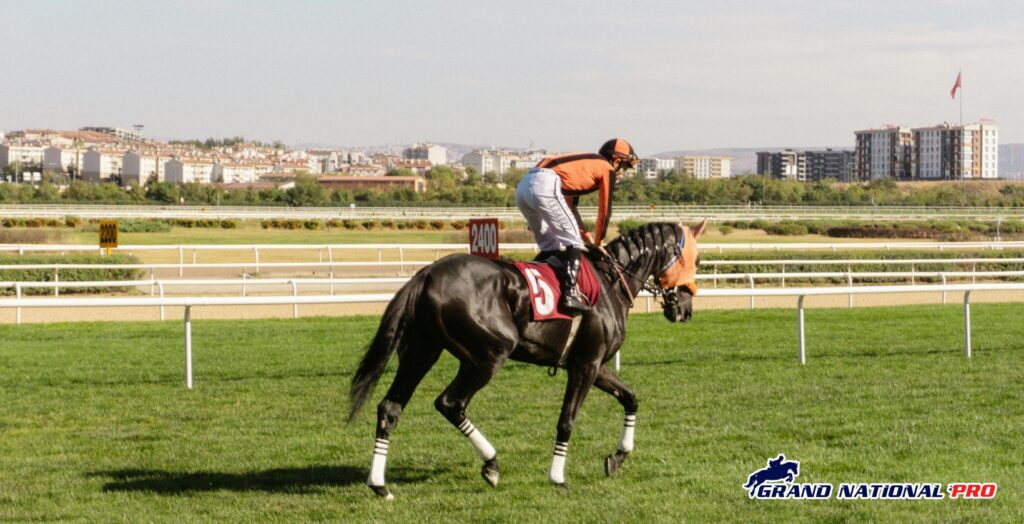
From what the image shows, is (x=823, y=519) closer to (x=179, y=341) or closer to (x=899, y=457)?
(x=899, y=457)

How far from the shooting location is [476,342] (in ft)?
18.4

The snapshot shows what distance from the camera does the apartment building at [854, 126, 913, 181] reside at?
185375mm

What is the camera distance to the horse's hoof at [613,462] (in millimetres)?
5910

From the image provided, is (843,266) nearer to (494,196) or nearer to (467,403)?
(467,403)

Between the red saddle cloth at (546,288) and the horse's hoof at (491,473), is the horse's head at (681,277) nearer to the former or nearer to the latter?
the red saddle cloth at (546,288)

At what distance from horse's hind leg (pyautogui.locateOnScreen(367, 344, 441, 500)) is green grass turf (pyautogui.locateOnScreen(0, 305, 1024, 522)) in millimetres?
231

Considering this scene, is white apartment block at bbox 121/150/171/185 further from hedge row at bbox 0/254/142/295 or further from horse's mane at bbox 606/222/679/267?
horse's mane at bbox 606/222/679/267

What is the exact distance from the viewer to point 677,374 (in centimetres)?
975

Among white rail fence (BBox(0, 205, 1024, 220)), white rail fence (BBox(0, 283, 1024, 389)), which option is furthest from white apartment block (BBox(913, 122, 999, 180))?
white rail fence (BBox(0, 283, 1024, 389))

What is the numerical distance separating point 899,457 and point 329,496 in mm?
2899

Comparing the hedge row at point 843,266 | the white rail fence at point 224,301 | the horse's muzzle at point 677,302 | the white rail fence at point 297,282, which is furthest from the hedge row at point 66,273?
the horse's muzzle at point 677,302

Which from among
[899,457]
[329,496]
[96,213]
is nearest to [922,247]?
[899,457]

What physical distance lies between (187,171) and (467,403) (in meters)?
193

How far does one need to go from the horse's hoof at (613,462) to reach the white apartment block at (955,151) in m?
169
